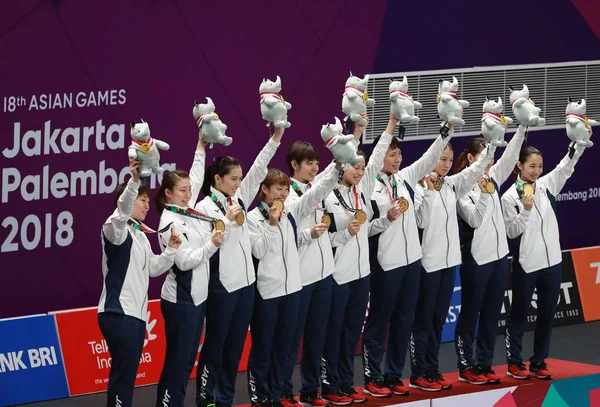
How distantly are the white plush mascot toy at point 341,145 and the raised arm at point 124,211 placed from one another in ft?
4.08

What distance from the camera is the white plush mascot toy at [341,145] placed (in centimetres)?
665

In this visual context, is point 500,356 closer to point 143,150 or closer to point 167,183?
point 167,183

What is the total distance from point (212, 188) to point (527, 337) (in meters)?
4.12

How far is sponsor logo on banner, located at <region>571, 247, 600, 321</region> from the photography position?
34.1ft

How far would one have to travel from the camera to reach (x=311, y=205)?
6.84 meters

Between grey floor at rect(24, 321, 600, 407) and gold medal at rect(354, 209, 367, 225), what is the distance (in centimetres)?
160

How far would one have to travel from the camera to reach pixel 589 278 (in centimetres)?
1047

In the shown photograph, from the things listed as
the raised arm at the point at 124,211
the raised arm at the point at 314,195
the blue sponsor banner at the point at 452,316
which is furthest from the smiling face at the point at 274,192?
the blue sponsor banner at the point at 452,316

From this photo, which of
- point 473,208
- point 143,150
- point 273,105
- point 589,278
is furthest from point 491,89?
point 143,150

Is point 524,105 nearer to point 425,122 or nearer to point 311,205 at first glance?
point 311,205

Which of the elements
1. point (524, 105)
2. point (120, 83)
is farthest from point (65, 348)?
point (524, 105)

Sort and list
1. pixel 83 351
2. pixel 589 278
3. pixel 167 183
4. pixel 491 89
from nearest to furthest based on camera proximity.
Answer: pixel 167 183 < pixel 83 351 < pixel 491 89 < pixel 589 278

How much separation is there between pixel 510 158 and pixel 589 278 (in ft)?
10.4

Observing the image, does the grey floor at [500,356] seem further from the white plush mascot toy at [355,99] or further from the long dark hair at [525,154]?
the white plush mascot toy at [355,99]
